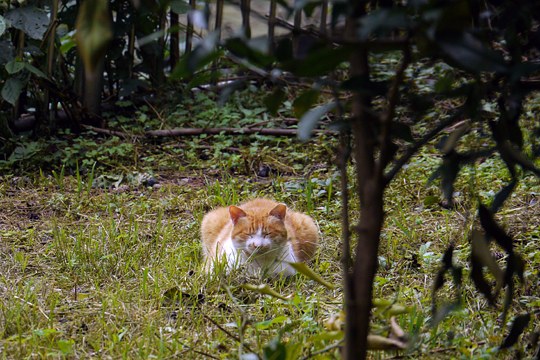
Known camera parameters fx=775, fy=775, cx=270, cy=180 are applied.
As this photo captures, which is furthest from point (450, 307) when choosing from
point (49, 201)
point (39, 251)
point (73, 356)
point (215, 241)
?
point (49, 201)

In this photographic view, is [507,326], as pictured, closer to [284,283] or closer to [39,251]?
[284,283]

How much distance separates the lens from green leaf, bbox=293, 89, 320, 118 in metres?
1.35

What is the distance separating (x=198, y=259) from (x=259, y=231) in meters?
0.28

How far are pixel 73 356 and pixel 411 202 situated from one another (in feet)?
6.62

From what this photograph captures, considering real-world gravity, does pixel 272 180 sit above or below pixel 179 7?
below

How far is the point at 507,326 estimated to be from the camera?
7.54 feet

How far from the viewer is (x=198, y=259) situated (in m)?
3.13

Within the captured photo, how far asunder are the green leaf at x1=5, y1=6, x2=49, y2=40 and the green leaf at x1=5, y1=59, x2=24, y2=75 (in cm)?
16

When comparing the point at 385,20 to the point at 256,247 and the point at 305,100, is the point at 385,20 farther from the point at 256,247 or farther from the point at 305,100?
the point at 256,247

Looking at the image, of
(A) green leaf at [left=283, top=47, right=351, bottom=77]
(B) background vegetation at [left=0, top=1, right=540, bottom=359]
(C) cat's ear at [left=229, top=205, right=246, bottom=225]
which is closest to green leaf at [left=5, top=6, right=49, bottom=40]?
(B) background vegetation at [left=0, top=1, right=540, bottom=359]

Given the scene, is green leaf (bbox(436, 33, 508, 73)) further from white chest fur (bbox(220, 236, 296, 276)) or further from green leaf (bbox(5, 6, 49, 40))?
green leaf (bbox(5, 6, 49, 40))

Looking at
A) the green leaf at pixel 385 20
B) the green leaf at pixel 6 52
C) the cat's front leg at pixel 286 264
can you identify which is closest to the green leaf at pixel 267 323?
the cat's front leg at pixel 286 264

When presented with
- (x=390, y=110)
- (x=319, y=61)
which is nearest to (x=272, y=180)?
(x=390, y=110)

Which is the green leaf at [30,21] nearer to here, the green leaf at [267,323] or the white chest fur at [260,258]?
the white chest fur at [260,258]
